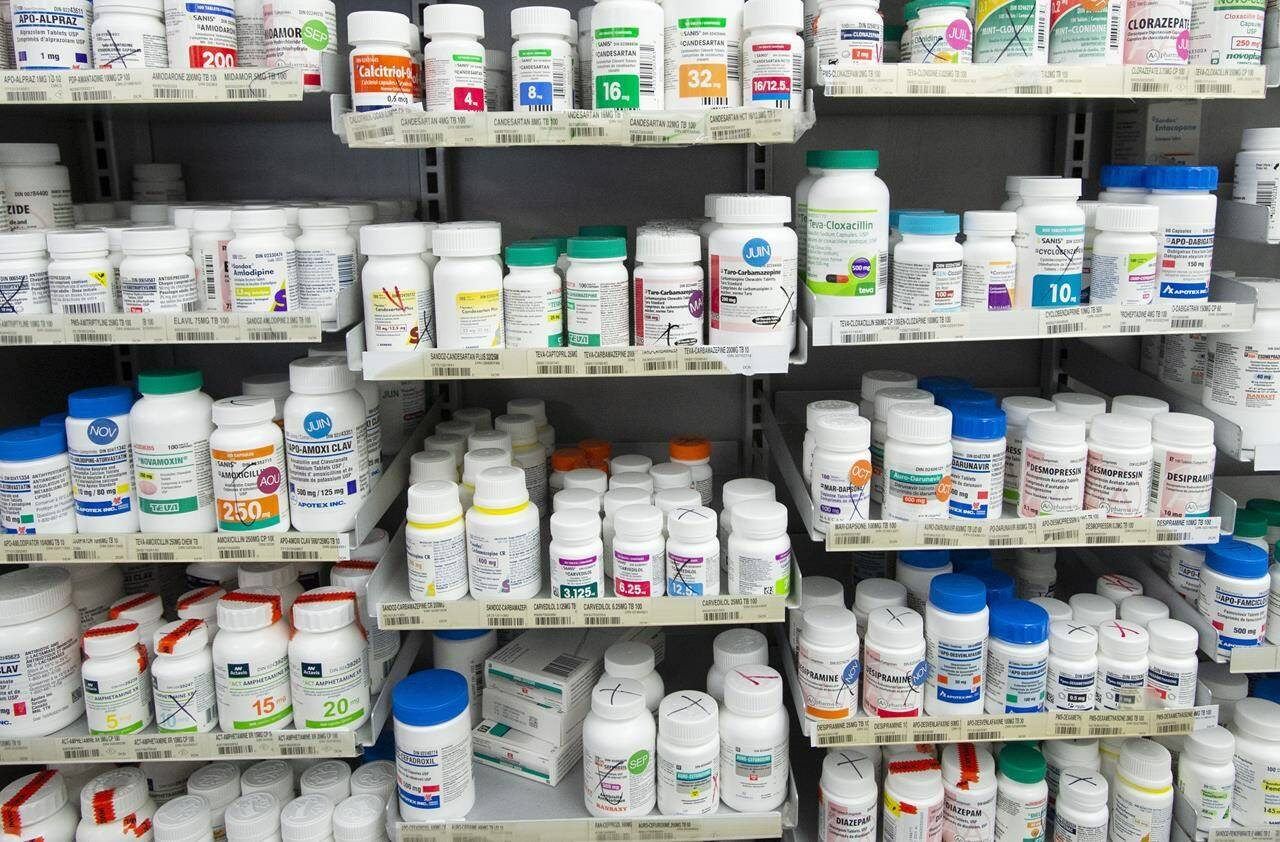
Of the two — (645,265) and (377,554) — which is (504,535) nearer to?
(377,554)

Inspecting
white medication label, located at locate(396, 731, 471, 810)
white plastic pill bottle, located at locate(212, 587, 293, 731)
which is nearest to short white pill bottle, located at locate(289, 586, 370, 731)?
white plastic pill bottle, located at locate(212, 587, 293, 731)

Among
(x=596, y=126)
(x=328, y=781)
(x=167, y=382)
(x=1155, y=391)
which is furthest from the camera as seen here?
(x=1155, y=391)

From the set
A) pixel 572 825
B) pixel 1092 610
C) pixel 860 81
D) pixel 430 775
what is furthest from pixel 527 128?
pixel 1092 610

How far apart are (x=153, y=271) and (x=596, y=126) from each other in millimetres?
782

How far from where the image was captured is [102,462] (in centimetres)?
164

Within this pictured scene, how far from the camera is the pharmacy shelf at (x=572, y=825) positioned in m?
1.69

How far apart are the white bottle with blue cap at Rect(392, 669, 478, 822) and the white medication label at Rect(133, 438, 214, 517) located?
50 centimetres

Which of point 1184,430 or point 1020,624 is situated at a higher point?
point 1184,430

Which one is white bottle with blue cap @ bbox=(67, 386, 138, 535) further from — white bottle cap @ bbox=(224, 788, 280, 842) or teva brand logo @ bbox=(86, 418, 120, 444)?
white bottle cap @ bbox=(224, 788, 280, 842)

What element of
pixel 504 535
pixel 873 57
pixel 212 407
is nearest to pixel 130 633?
pixel 212 407

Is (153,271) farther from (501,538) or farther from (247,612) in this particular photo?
(501,538)

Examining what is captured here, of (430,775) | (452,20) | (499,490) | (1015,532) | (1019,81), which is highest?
(452,20)

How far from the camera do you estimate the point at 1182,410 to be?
1864 mm

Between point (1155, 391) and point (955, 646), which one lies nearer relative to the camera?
point (955, 646)
